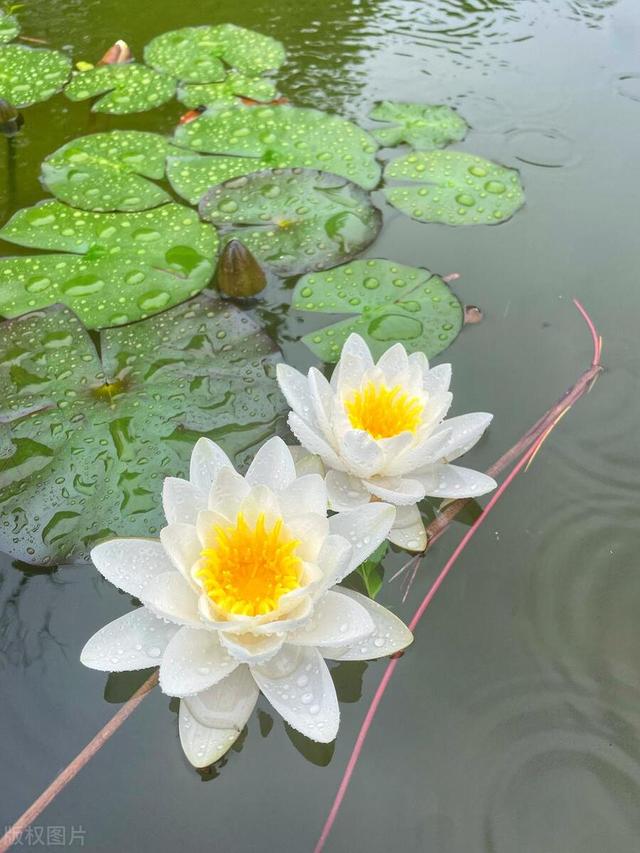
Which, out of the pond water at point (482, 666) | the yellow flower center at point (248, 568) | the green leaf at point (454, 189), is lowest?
the pond water at point (482, 666)

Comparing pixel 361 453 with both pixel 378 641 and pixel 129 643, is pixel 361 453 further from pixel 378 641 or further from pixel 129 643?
pixel 129 643

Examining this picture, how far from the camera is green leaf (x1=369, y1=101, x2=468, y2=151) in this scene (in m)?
2.95

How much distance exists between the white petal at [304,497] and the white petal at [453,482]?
39 centimetres

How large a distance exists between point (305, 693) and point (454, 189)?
7.10ft

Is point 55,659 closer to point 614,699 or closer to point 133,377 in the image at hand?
point 133,377

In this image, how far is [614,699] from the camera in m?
1.50

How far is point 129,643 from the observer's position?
54.4 inches

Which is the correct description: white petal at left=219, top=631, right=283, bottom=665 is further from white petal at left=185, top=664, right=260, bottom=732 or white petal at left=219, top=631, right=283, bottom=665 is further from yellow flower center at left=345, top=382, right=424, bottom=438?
yellow flower center at left=345, top=382, right=424, bottom=438

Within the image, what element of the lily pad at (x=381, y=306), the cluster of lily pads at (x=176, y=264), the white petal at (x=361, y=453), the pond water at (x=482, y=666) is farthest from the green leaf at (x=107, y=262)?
the white petal at (x=361, y=453)

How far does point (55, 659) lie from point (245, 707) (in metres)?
0.52

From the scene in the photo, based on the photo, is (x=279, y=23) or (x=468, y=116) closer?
(x=468, y=116)

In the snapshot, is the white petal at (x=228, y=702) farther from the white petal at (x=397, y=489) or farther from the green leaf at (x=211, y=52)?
the green leaf at (x=211, y=52)

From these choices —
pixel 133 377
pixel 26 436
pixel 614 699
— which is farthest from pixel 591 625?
pixel 26 436

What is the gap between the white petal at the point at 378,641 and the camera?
55.8 inches
